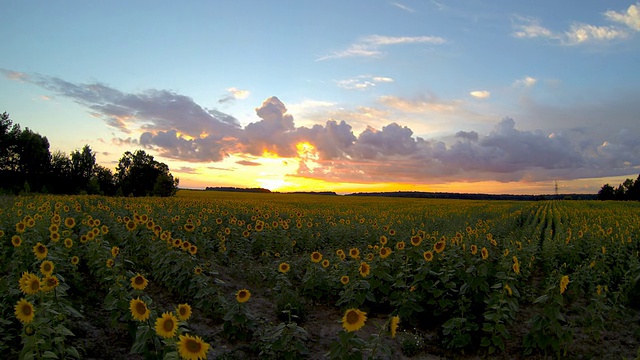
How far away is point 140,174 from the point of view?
217ft

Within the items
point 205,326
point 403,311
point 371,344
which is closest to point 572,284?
point 403,311

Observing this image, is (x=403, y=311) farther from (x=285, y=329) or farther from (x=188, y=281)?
(x=188, y=281)

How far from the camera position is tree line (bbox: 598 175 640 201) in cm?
9776

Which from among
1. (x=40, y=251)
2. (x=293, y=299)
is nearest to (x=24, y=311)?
(x=40, y=251)

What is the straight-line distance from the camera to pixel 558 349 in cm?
561

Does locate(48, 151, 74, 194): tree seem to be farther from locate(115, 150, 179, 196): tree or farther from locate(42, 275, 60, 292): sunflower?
locate(42, 275, 60, 292): sunflower

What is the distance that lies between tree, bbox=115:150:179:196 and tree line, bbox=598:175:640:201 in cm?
10636

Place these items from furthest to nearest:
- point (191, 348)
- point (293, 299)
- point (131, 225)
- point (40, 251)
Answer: point (131, 225), point (293, 299), point (40, 251), point (191, 348)

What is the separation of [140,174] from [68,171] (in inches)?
419

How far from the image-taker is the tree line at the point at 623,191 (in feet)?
321

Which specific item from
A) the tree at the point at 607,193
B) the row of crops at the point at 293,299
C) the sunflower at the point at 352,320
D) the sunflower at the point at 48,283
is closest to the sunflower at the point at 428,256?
the row of crops at the point at 293,299

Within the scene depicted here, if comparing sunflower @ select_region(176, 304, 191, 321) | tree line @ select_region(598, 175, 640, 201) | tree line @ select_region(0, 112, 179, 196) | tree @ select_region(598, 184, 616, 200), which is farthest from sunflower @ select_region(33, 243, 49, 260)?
tree @ select_region(598, 184, 616, 200)

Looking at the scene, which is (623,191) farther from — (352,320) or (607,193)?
(352,320)

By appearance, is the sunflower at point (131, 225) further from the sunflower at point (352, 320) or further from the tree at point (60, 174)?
the tree at point (60, 174)
